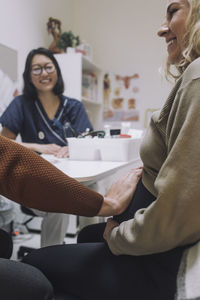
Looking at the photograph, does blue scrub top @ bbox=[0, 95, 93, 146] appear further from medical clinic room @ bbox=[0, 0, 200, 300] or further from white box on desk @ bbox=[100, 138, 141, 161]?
white box on desk @ bbox=[100, 138, 141, 161]

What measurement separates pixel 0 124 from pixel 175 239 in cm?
161

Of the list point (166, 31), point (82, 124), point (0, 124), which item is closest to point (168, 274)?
point (166, 31)

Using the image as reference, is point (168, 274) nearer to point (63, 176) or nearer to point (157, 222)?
point (157, 222)

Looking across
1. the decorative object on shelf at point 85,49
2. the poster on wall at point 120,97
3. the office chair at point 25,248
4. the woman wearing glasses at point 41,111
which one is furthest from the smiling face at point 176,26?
the poster on wall at point 120,97

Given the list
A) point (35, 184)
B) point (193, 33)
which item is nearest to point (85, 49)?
point (193, 33)

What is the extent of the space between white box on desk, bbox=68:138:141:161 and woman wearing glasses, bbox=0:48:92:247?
0.57 meters

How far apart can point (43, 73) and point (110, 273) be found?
5.06 feet

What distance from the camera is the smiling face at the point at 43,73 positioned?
5.93ft

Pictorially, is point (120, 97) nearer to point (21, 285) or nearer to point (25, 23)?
point (25, 23)

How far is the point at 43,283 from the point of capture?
18.8 inches

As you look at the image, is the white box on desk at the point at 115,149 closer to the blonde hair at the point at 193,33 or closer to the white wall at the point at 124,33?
the blonde hair at the point at 193,33

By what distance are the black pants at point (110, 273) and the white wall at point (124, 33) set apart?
232cm

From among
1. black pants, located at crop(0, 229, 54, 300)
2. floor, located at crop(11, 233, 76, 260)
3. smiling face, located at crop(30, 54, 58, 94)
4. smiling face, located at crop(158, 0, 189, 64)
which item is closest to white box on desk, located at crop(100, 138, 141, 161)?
smiling face, located at crop(158, 0, 189, 64)

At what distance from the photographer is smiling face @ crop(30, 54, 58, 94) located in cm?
181
